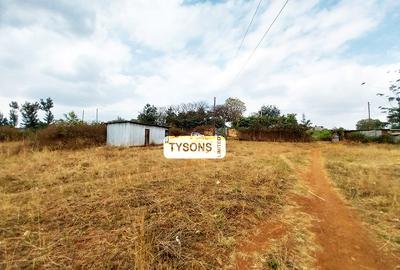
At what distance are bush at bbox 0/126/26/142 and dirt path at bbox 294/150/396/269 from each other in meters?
26.1

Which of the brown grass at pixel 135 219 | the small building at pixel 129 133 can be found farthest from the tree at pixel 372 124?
the brown grass at pixel 135 219

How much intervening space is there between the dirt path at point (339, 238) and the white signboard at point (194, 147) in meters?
1.86

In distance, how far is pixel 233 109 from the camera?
4741cm

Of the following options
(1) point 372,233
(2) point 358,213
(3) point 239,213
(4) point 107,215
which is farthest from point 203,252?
(2) point 358,213

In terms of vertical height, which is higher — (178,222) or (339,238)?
(178,222)

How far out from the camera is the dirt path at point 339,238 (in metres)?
3.08

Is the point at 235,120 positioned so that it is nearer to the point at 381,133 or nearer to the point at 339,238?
the point at 381,133

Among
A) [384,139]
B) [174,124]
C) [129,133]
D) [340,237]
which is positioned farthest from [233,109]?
[340,237]

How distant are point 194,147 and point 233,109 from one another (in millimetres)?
44497

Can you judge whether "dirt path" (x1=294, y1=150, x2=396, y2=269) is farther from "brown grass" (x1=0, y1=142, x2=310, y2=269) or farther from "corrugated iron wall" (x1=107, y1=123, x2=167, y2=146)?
"corrugated iron wall" (x1=107, y1=123, x2=167, y2=146)

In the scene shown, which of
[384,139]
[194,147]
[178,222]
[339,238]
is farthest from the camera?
[384,139]

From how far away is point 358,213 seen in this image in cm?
486

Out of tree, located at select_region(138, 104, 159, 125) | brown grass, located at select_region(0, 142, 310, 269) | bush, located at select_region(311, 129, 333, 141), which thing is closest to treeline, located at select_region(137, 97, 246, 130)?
tree, located at select_region(138, 104, 159, 125)

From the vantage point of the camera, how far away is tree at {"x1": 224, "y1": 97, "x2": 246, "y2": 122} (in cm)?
4559
